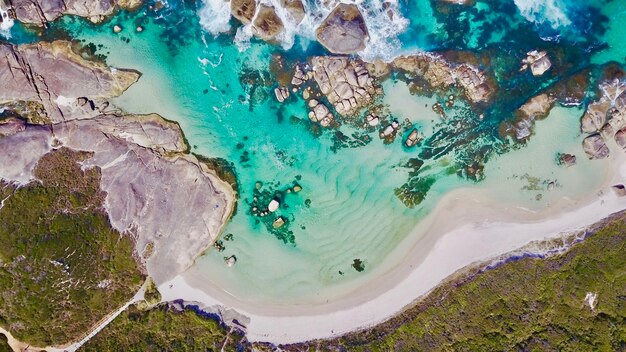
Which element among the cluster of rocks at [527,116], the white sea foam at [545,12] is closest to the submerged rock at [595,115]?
the cluster of rocks at [527,116]

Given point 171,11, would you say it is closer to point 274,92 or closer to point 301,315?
point 274,92

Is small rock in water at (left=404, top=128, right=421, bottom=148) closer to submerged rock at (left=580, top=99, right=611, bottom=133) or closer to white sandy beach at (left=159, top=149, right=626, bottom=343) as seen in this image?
white sandy beach at (left=159, top=149, right=626, bottom=343)

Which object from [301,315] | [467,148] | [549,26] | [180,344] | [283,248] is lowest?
[180,344]

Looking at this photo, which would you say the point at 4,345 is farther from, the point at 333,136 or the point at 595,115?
the point at 595,115

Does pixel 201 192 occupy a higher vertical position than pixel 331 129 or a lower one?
lower

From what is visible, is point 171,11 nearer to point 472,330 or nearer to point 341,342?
point 341,342

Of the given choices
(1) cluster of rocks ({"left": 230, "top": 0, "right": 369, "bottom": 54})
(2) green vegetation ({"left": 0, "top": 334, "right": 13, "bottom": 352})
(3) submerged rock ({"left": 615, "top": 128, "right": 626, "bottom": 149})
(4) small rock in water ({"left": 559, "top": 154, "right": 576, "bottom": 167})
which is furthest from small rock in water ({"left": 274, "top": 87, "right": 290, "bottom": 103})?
(2) green vegetation ({"left": 0, "top": 334, "right": 13, "bottom": 352})

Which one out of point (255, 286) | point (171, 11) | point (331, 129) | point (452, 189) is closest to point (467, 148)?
point (452, 189)

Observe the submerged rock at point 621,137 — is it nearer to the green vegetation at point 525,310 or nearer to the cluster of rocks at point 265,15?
the green vegetation at point 525,310
